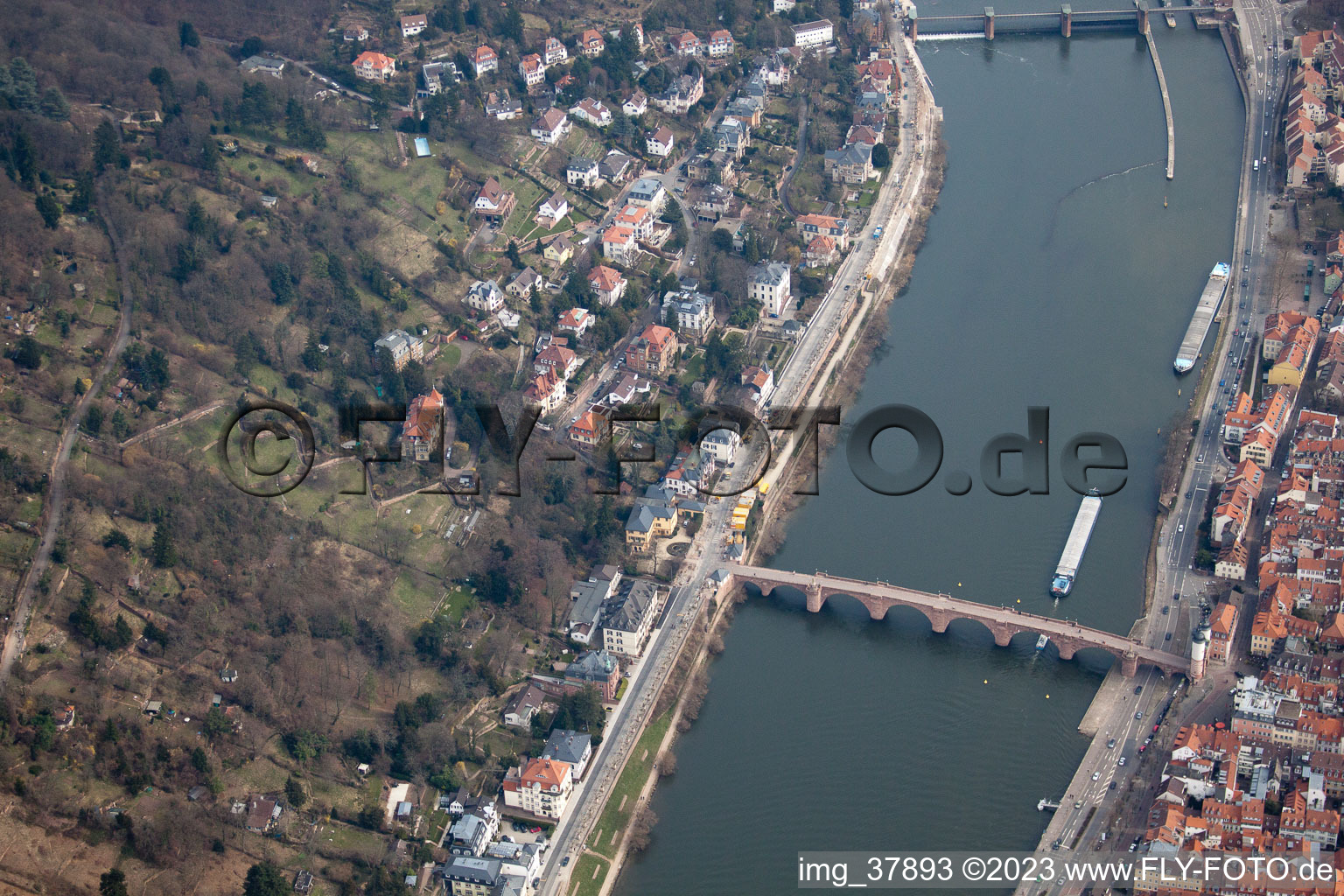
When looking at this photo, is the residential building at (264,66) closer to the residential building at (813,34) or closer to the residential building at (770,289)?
the residential building at (770,289)

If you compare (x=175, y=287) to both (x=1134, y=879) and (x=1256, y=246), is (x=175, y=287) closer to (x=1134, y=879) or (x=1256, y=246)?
(x=1134, y=879)

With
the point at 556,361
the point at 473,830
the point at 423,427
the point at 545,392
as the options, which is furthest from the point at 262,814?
the point at 556,361

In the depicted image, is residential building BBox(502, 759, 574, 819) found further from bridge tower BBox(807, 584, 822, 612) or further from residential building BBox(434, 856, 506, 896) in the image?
bridge tower BBox(807, 584, 822, 612)

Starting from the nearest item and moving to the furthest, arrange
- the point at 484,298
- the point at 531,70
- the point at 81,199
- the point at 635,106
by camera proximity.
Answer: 1. the point at 81,199
2. the point at 484,298
3. the point at 531,70
4. the point at 635,106

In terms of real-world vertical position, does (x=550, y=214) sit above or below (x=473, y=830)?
above

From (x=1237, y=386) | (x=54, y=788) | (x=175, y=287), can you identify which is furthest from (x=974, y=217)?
(x=54, y=788)

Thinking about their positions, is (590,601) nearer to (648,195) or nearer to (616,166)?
(648,195)

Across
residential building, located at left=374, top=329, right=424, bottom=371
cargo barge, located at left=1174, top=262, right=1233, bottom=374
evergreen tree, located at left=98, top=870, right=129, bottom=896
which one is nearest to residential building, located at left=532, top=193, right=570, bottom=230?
residential building, located at left=374, top=329, right=424, bottom=371
